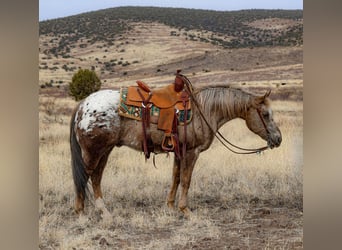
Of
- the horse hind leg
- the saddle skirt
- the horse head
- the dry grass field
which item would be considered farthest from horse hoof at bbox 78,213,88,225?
the horse head

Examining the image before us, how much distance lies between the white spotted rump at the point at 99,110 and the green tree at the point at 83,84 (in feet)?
0.23

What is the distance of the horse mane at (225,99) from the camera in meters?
5.17

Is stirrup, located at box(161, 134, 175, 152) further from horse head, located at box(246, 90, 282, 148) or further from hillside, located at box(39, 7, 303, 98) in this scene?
horse head, located at box(246, 90, 282, 148)

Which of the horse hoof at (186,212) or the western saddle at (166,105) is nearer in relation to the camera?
the western saddle at (166,105)

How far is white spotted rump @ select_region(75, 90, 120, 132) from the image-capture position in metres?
5.16

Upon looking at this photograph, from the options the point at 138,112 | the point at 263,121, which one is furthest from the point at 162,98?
the point at 263,121

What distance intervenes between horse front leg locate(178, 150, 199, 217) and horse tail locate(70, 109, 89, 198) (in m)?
0.81

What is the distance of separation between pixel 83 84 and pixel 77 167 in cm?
71

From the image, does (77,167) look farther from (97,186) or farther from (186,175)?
(186,175)

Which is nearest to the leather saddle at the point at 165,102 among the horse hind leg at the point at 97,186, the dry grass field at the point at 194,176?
the dry grass field at the point at 194,176

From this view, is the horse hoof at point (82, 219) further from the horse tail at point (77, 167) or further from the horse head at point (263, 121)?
the horse head at point (263, 121)

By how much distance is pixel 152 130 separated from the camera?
16.9 feet

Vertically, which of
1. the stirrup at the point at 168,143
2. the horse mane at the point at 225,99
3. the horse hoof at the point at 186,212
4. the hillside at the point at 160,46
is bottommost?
the horse hoof at the point at 186,212
